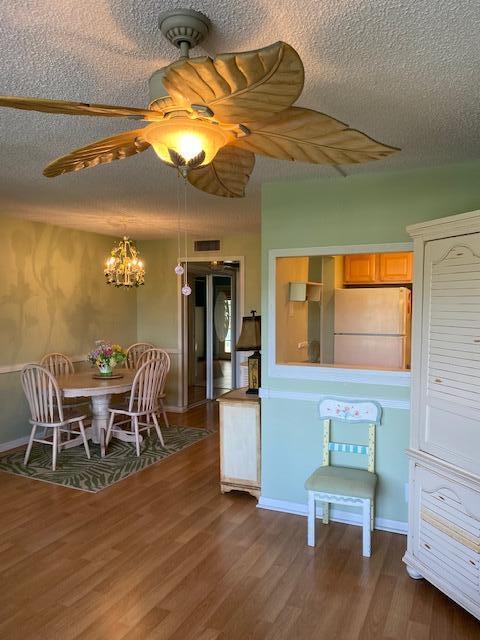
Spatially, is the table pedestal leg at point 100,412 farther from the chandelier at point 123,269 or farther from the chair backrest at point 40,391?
the chandelier at point 123,269

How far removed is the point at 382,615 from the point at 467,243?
6.11 feet

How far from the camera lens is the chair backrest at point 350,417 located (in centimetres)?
321

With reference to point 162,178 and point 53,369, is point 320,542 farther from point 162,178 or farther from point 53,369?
point 53,369

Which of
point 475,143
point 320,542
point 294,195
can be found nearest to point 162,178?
point 294,195

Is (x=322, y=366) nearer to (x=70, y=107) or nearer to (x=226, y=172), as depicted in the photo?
(x=226, y=172)

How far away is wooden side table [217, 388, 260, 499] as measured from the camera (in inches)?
145

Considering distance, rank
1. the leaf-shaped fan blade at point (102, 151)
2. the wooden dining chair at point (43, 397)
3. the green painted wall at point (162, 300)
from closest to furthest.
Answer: the leaf-shaped fan blade at point (102, 151) → the wooden dining chair at point (43, 397) → the green painted wall at point (162, 300)

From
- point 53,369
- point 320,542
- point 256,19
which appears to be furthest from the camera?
point 53,369

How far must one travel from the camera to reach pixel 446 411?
8.06 ft

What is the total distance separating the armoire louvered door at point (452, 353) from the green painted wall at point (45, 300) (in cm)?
418

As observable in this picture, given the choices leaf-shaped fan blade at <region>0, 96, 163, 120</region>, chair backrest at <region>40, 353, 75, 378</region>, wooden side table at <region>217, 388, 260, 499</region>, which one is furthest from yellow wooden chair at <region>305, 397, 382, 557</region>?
Answer: chair backrest at <region>40, 353, 75, 378</region>

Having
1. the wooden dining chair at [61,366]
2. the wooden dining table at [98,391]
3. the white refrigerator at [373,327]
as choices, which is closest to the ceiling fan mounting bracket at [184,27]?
the white refrigerator at [373,327]

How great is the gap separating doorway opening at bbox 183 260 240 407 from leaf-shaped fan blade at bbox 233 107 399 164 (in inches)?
216

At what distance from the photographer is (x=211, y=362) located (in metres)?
7.41
